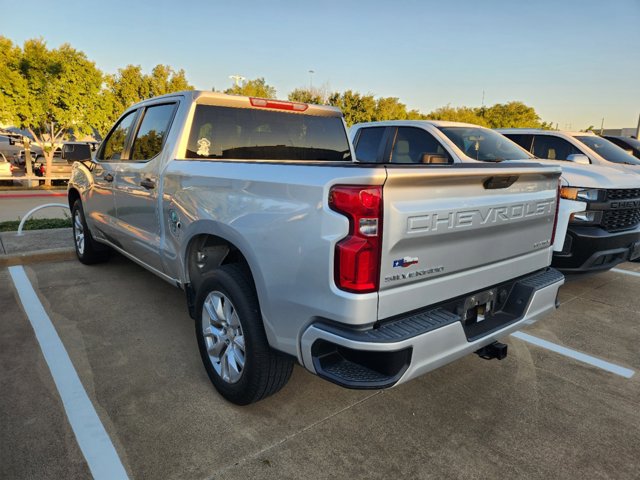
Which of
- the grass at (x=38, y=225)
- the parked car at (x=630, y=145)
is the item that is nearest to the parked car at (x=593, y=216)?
the parked car at (x=630, y=145)

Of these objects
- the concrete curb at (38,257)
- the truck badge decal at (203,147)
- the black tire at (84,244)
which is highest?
the truck badge decal at (203,147)

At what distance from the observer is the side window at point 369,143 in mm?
6727

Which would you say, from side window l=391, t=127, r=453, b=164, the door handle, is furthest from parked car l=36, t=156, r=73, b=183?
the door handle

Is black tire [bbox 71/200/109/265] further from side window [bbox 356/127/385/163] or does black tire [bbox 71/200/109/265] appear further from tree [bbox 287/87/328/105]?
tree [bbox 287/87/328/105]

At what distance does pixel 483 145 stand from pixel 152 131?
4373 millimetres

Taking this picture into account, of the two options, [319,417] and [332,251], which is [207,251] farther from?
[332,251]

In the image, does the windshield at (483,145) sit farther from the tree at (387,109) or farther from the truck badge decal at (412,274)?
the tree at (387,109)

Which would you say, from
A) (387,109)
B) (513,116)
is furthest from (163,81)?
(513,116)

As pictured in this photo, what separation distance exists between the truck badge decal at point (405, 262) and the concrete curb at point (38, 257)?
552cm

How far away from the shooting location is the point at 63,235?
7008 mm

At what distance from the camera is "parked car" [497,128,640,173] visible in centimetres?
676

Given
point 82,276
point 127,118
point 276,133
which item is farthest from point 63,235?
point 276,133

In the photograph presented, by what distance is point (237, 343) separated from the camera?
8.73 feet

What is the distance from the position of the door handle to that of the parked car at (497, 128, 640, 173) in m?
6.03
